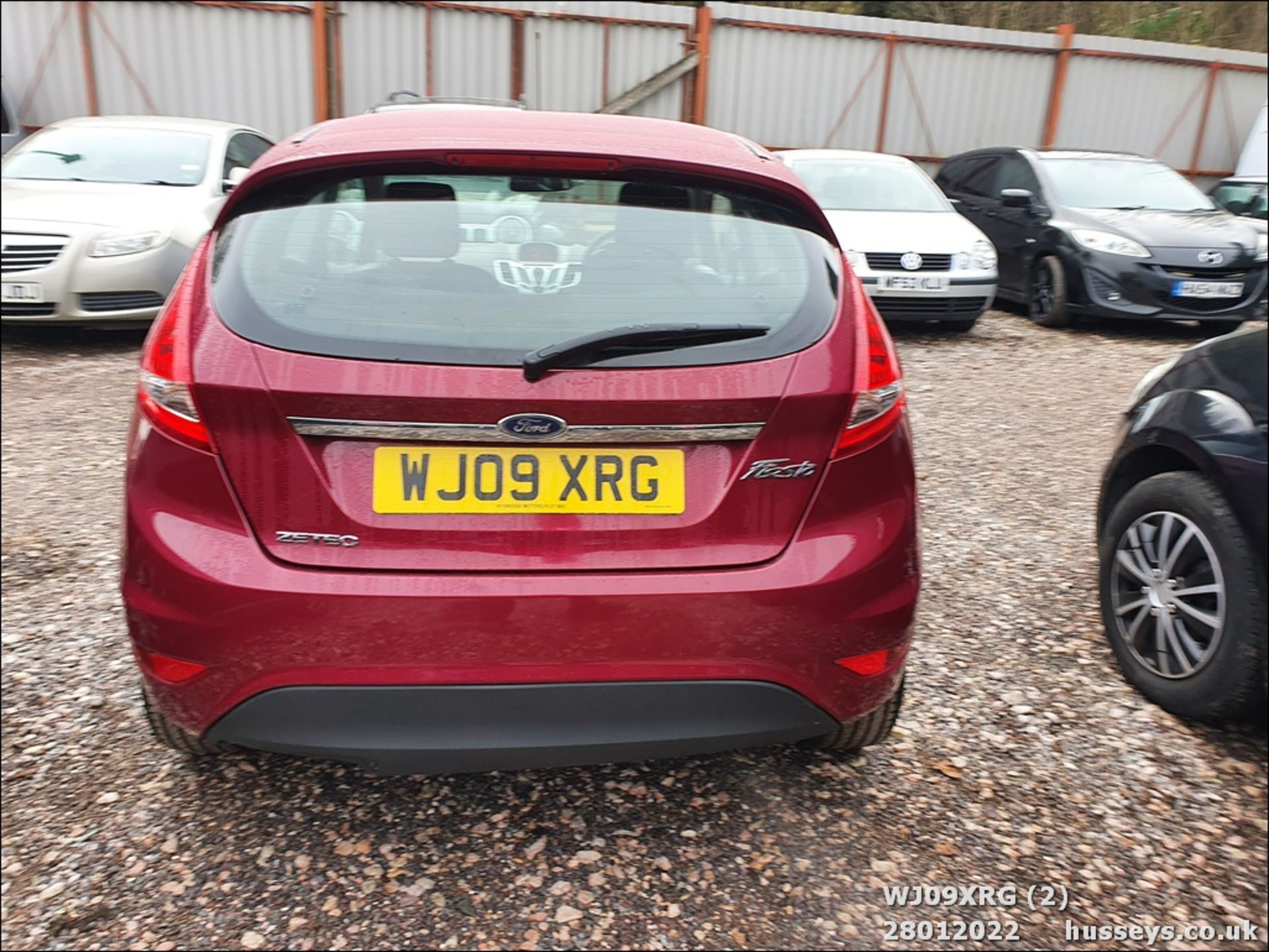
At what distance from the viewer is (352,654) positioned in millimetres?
1927

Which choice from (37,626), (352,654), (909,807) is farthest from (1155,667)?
(37,626)

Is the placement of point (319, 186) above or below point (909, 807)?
above

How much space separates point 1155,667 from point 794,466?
1597 mm

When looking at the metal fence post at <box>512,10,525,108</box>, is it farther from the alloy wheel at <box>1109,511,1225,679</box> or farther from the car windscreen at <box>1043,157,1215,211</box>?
the alloy wheel at <box>1109,511,1225,679</box>

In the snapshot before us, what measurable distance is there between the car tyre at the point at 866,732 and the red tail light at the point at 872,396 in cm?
61

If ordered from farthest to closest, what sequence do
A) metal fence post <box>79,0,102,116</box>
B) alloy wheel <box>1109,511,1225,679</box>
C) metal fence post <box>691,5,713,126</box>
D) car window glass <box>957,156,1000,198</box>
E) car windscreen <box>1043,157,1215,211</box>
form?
1. metal fence post <box>691,5,713,126</box>
2. metal fence post <box>79,0,102,116</box>
3. car window glass <box>957,156,1000,198</box>
4. car windscreen <box>1043,157,1215,211</box>
5. alloy wheel <box>1109,511,1225,679</box>

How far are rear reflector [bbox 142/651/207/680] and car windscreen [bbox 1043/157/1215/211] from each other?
894 cm

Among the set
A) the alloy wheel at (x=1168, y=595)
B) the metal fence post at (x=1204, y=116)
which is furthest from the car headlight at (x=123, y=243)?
the metal fence post at (x=1204, y=116)

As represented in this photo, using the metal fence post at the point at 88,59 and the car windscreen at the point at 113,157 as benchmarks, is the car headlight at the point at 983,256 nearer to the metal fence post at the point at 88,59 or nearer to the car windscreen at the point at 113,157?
the car windscreen at the point at 113,157

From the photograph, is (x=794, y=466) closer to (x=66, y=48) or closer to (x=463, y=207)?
(x=463, y=207)

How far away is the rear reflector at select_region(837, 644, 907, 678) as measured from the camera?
210cm

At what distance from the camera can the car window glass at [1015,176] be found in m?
9.58

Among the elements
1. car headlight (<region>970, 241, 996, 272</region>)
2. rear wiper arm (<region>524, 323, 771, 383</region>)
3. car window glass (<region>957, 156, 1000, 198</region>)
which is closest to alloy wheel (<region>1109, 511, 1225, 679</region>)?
rear wiper arm (<region>524, 323, 771, 383</region>)

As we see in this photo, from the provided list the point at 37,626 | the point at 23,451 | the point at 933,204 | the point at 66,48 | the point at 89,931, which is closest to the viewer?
the point at 89,931
